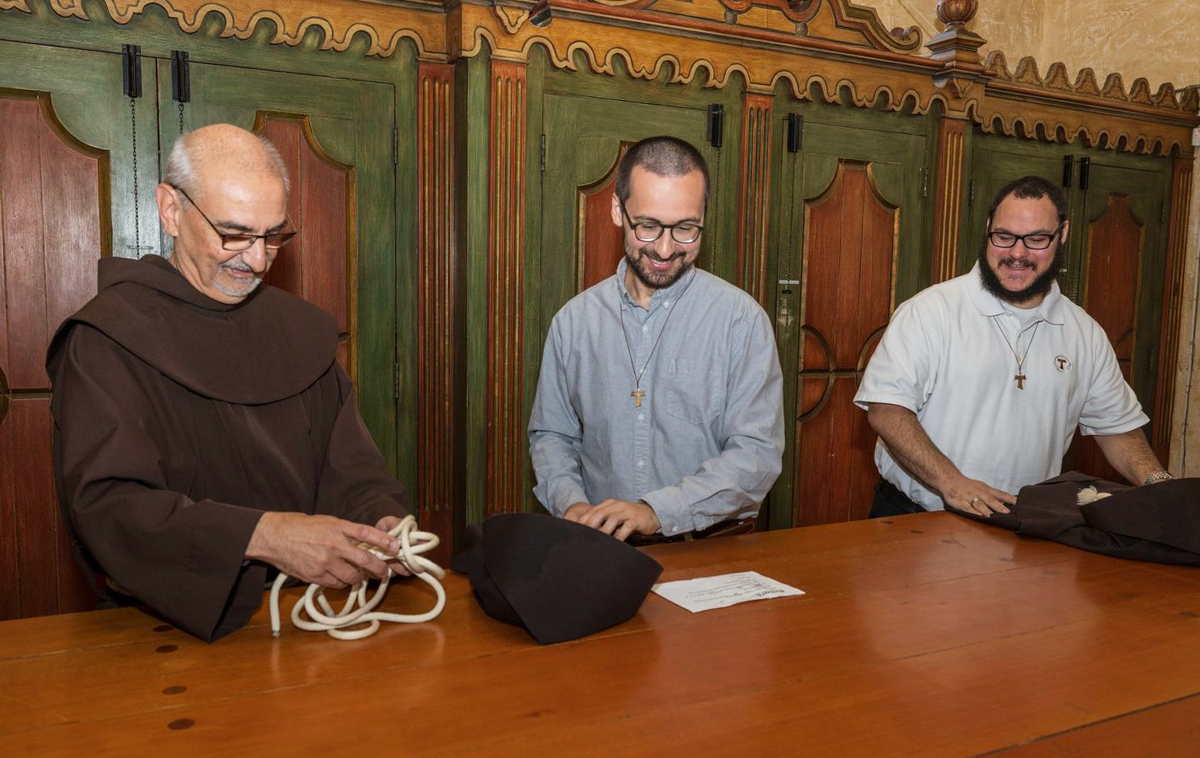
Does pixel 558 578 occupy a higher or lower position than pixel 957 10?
lower

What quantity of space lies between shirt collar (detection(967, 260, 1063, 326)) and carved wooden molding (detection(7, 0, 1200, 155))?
1767 millimetres

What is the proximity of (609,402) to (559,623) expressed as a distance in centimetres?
116

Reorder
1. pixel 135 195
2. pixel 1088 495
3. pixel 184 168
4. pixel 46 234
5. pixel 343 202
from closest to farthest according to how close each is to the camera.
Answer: pixel 184 168
pixel 1088 495
pixel 46 234
pixel 135 195
pixel 343 202

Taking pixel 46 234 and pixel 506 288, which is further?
pixel 506 288

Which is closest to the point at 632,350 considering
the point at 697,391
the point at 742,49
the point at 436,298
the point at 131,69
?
the point at 697,391

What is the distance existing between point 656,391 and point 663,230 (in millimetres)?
462

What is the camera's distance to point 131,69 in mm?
3600

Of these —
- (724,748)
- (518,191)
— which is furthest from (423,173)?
(724,748)

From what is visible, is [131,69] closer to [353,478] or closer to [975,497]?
[353,478]

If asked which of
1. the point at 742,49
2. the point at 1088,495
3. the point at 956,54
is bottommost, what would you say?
the point at 1088,495

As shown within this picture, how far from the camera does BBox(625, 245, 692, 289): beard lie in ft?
8.63

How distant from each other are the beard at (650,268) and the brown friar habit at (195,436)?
847mm

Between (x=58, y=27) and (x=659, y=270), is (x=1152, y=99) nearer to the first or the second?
(x=659, y=270)

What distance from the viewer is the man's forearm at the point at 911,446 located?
2.91 meters
